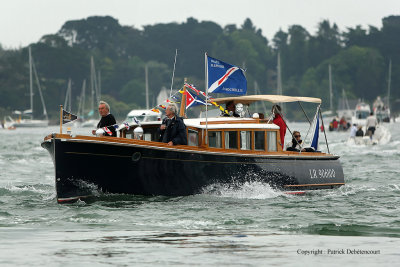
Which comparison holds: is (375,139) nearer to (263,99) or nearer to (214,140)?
(263,99)

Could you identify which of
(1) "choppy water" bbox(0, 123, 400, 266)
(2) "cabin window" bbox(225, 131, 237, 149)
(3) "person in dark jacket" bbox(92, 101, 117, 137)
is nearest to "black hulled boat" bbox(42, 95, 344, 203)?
(2) "cabin window" bbox(225, 131, 237, 149)

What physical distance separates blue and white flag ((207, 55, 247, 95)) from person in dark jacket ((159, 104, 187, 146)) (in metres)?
1.37

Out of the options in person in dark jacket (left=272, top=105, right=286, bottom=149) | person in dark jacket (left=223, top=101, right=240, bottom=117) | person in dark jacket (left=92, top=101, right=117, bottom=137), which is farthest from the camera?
person in dark jacket (left=223, top=101, right=240, bottom=117)

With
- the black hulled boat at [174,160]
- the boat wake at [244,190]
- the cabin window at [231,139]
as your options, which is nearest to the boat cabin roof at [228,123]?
the black hulled boat at [174,160]

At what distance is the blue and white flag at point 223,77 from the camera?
2175 cm

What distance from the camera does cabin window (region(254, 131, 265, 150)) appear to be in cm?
2209

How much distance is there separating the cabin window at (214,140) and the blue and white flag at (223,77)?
1003mm

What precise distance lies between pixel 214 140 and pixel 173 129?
1.19 metres

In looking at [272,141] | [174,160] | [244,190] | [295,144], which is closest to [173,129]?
[174,160]

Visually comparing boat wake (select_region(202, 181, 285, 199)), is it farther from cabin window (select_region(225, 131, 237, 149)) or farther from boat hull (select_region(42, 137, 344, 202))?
cabin window (select_region(225, 131, 237, 149))

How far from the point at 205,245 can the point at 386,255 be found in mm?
2706

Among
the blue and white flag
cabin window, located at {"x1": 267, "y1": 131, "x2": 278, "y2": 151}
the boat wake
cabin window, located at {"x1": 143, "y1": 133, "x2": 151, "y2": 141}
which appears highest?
the blue and white flag

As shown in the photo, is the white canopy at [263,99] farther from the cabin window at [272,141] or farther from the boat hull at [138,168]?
the boat hull at [138,168]

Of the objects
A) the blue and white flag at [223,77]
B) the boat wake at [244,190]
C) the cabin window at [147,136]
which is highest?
the blue and white flag at [223,77]
